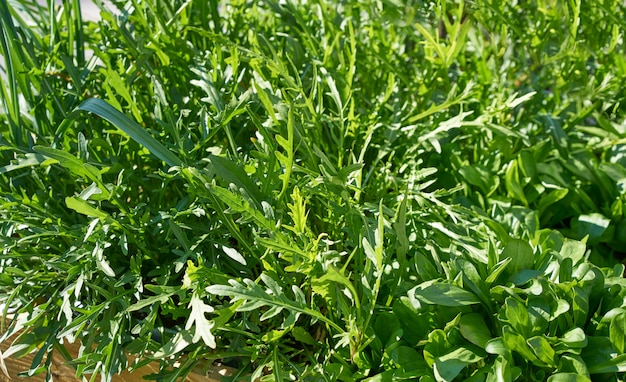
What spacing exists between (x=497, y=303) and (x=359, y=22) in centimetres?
51

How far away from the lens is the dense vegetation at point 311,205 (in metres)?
0.52

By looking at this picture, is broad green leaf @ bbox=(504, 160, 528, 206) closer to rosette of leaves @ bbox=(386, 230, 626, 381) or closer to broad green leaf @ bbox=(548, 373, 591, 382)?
rosette of leaves @ bbox=(386, 230, 626, 381)

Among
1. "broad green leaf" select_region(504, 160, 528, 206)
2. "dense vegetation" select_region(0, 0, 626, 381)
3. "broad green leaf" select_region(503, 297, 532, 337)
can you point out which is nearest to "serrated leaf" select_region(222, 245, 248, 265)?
"dense vegetation" select_region(0, 0, 626, 381)

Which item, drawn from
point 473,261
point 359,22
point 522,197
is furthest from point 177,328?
point 359,22

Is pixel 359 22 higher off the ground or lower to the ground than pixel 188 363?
higher

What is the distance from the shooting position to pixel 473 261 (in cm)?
57

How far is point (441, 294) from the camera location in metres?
0.51

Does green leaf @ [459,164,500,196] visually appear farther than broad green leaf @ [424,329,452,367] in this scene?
Yes

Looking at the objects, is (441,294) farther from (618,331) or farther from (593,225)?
(593,225)

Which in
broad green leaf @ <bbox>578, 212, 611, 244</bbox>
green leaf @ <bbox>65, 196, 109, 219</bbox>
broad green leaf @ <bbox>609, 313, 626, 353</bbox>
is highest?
green leaf @ <bbox>65, 196, 109, 219</bbox>

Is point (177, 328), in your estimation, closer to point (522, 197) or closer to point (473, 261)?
point (473, 261)

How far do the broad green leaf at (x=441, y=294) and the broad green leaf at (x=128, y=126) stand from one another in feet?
0.75

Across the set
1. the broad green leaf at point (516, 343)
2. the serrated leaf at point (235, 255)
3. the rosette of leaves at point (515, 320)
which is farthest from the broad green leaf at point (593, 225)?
the serrated leaf at point (235, 255)

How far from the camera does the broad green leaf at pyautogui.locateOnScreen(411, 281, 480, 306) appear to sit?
1.68ft
